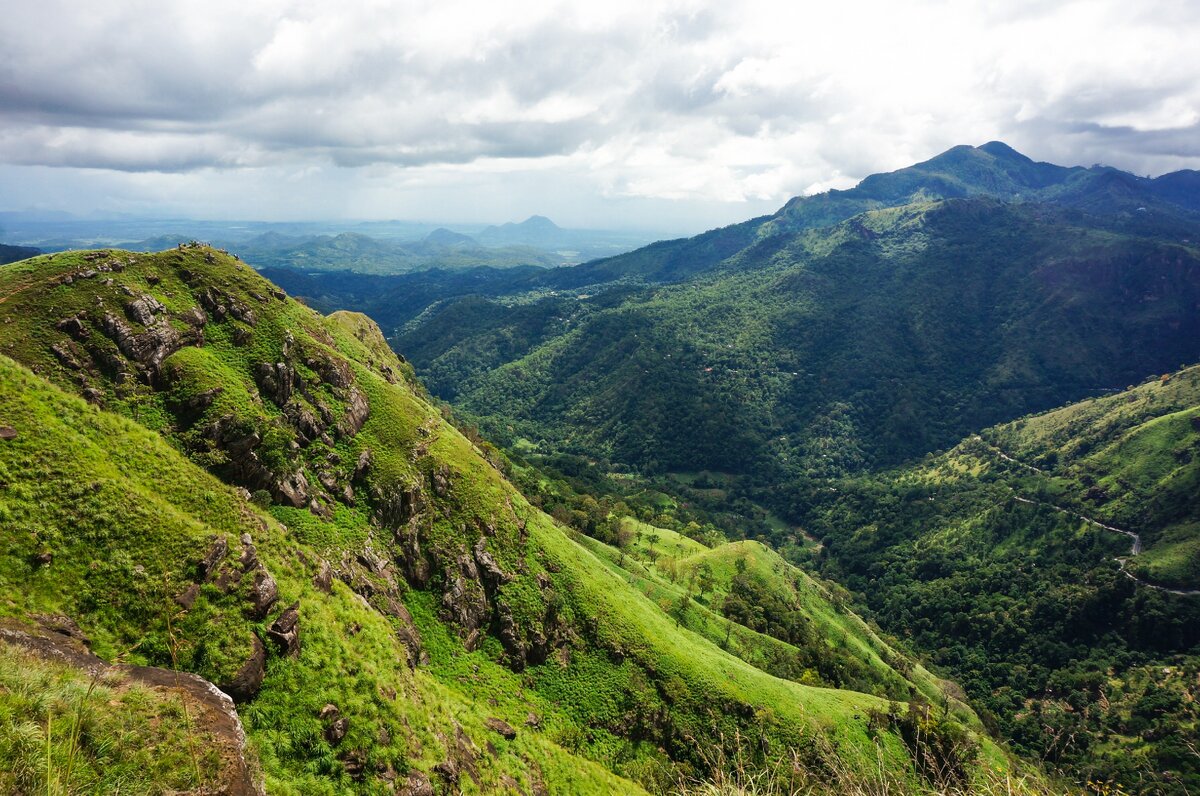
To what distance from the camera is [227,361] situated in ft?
196

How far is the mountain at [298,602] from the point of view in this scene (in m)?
23.8

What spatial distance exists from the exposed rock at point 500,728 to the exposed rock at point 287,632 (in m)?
20.8

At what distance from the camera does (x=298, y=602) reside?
34.7 m

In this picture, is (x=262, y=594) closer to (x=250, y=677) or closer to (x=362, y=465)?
(x=250, y=677)

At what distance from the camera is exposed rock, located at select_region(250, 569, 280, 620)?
104ft

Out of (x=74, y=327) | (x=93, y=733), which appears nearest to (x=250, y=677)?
(x=93, y=733)

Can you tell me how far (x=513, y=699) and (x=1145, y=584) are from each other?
8794 inches

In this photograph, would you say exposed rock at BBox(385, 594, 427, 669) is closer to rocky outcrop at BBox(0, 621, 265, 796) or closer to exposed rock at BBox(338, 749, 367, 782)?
exposed rock at BBox(338, 749, 367, 782)

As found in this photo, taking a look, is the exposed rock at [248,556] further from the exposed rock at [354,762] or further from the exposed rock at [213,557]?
the exposed rock at [354,762]

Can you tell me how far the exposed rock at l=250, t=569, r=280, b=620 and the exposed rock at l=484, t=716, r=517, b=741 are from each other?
22.8m

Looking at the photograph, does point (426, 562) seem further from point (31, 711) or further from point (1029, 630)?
point (1029, 630)

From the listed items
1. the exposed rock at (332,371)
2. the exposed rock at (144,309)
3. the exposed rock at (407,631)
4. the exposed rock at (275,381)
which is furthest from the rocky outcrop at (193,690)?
the exposed rock at (332,371)

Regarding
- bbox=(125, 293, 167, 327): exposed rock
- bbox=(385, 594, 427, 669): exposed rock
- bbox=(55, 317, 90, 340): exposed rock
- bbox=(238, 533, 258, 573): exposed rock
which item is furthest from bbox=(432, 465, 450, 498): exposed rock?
bbox=(55, 317, 90, 340): exposed rock

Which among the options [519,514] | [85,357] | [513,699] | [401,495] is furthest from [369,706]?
[85,357]
